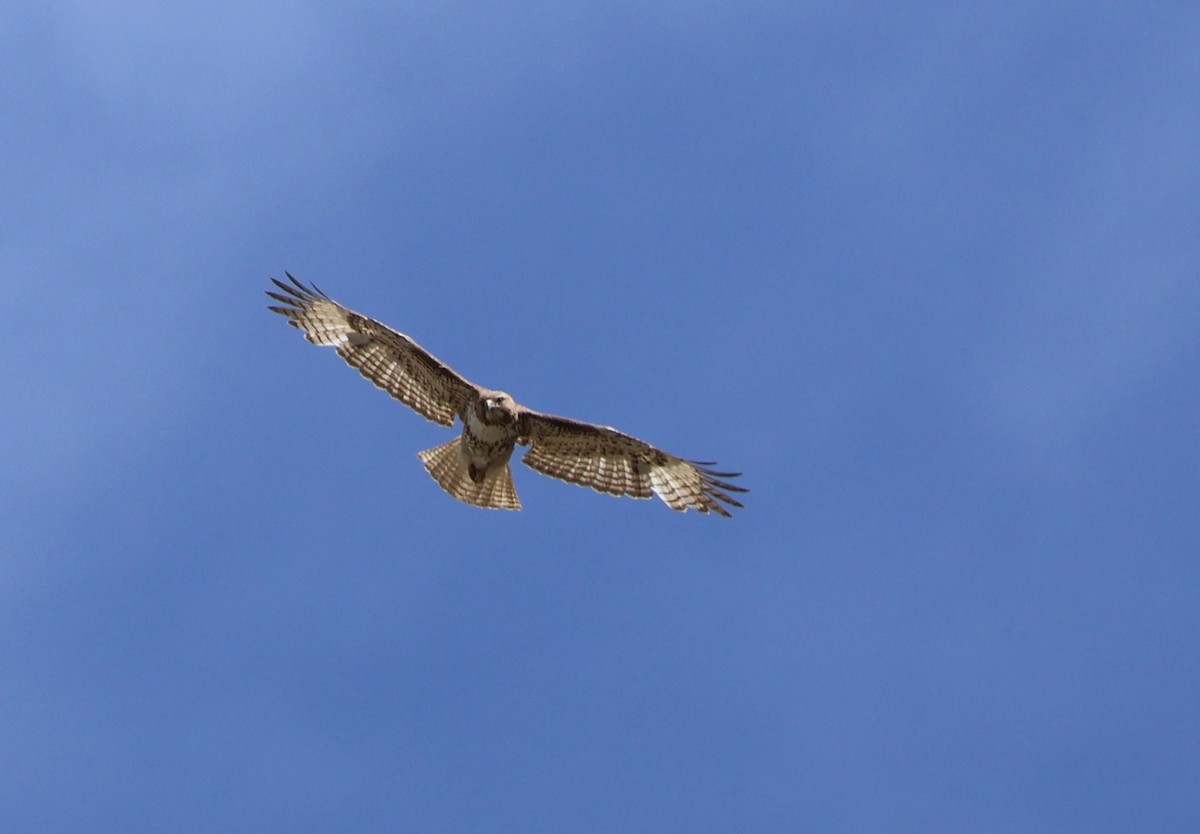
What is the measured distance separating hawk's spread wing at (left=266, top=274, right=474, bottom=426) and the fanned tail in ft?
1.43

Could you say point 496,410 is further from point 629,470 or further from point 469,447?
point 629,470

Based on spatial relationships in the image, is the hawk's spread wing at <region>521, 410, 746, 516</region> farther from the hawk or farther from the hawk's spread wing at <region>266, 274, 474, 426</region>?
the hawk's spread wing at <region>266, 274, 474, 426</region>

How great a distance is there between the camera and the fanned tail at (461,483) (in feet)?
47.5

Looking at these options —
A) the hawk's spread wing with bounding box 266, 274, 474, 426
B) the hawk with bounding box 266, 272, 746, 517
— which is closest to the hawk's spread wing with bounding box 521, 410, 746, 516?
the hawk with bounding box 266, 272, 746, 517

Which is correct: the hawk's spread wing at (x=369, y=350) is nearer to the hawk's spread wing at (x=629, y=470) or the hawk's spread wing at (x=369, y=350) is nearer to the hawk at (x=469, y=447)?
the hawk at (x=469, y=447)

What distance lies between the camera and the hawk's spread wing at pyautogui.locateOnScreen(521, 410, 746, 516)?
1460cm

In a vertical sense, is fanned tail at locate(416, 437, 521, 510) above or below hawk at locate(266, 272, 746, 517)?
below

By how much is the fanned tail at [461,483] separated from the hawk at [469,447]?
1 cm

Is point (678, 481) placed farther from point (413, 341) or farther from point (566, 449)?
point (413, 341)

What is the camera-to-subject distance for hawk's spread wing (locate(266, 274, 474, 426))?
14594mm

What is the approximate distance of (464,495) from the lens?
47.7 feet

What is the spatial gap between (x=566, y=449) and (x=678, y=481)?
140 centimetres

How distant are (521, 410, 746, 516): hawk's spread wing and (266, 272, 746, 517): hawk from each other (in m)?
0.01

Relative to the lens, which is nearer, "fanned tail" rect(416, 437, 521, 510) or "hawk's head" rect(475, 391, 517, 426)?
"hawk's head" rect(475, 391, 517, 426)
